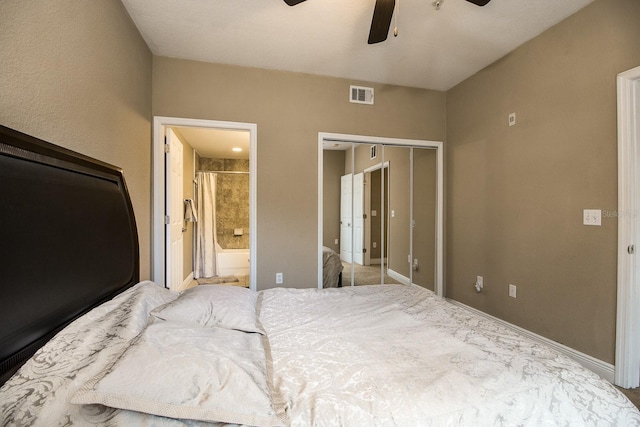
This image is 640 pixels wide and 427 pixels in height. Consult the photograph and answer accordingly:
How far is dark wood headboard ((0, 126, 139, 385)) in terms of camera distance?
814 mm

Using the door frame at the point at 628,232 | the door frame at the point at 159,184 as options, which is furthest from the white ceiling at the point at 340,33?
the door frame at the point at 628,232

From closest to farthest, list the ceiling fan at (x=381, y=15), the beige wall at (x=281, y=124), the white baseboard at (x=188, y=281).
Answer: the ceiling fan at (x=381, y=15)
the beige wall at (x=281, y=124)
the white baseboard at (x=188, y=281)

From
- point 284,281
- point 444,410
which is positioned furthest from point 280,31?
point 444,410

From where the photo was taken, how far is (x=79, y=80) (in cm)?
142

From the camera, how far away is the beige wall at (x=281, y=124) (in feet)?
9.50

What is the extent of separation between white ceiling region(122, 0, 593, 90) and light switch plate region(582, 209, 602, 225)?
153 centimetres

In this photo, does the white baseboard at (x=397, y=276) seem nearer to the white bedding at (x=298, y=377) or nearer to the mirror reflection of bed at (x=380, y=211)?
the mirror reflection of bed at (x=380, y=211)

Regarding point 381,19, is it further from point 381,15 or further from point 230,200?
point 230,200

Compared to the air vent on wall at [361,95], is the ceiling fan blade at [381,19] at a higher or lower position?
lower

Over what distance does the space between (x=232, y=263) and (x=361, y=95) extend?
11.8 ft

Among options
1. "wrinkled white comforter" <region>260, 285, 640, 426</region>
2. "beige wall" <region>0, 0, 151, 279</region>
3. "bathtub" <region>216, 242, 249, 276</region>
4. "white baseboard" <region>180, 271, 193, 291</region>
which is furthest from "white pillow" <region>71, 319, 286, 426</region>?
"bathtub" <region>216, 242, 249, 276</region>

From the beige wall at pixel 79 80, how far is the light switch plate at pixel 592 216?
329cm

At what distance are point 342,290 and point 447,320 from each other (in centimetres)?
80

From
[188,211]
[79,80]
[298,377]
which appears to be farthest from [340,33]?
[188,211]
